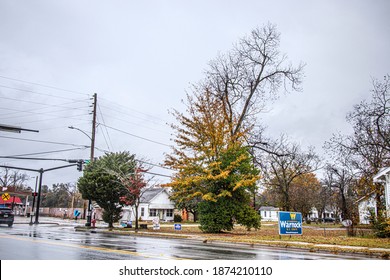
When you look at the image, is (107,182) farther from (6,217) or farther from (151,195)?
(151,195)

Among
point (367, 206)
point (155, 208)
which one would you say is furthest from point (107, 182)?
point (155, 208)

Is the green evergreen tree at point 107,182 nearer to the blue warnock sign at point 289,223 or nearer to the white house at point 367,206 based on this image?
the blue warnock sign at point 289,223

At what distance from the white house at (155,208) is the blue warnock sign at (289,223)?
43614mm

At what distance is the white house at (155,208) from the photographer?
208 ft

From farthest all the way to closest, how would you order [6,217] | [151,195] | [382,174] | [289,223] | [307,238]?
1. [151,195]
2. [6,217]
3. [382,174]
4. [307,238]
5. [289,223]

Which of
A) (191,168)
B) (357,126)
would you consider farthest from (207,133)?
(357,126)

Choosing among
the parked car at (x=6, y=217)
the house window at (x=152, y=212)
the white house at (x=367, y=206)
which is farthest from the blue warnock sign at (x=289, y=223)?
the house window at (x=152, y=212)

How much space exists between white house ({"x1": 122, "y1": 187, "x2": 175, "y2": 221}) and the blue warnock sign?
4361cm

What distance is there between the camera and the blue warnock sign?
20.5 m

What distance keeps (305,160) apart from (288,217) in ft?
95.5

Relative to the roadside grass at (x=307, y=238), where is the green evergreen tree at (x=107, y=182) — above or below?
above

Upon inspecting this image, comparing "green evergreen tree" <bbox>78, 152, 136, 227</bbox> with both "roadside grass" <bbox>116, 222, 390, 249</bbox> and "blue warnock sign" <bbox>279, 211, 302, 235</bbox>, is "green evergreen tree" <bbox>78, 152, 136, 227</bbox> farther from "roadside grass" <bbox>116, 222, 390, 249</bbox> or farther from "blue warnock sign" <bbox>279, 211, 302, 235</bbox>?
"blue warnock sign" <bbox>279, 211, 302, 235</bbox>

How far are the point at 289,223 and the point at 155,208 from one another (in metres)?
45.6

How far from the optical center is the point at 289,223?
21.0m
